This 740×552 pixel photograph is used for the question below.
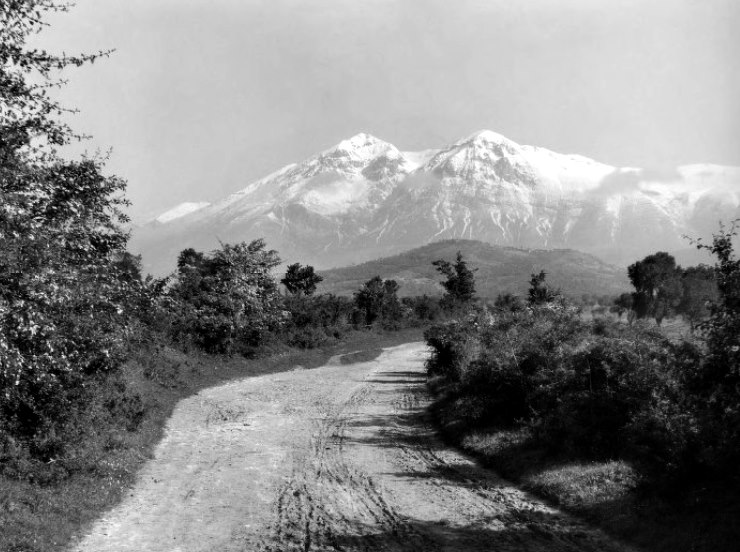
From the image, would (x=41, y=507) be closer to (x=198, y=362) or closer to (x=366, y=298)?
(x=198, y=362)

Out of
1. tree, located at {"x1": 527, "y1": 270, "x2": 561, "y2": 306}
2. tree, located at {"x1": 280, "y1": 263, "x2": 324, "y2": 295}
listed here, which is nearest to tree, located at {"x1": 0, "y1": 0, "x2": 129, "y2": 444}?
tree, located at {"x1": 527, "y1": 270, "x2": 561, "y2": 306}

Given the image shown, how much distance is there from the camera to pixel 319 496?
45.9 feet

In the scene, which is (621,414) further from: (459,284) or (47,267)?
(459,284)

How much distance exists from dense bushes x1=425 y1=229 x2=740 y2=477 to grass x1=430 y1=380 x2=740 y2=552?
19.2 inches

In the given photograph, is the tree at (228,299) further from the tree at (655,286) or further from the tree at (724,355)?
the tree at (655,286)

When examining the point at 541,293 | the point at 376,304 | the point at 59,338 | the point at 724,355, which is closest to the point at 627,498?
the point at 724,355

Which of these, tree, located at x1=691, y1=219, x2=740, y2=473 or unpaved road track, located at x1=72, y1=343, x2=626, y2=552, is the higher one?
tree, located at x1=691, y1=219, x2=740, y2=473

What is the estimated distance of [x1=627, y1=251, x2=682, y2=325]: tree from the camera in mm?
68938

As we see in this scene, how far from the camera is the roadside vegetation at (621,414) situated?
426 inches

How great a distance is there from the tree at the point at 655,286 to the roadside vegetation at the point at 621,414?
50.0 metres

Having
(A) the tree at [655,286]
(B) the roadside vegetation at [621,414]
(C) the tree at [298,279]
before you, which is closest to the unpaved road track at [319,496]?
(B) the roadside vegetation at [621,414]

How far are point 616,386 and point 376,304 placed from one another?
71.8 meters

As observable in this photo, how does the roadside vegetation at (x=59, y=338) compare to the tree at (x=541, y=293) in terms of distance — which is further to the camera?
the tree at (x=541, y=293)

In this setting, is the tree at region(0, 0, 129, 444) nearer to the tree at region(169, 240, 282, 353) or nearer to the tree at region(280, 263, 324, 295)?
the tree at region(169, 240, 282, 353)
